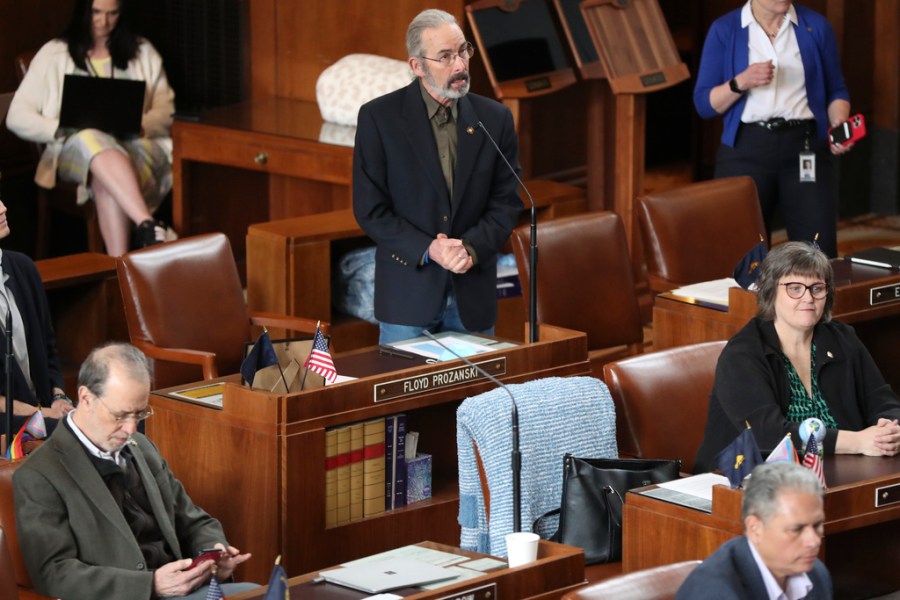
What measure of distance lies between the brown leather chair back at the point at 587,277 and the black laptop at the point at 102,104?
248 centimetres

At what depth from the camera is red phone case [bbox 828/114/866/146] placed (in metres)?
6.01

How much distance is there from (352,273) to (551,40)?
137 centimetres

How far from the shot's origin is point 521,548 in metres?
3.50

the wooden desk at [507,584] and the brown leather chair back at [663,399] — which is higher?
the brown leather chair back at [663,399]

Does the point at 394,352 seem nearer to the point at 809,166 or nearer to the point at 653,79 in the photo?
the point at 809,166

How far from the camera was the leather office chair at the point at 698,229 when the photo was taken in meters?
5.98

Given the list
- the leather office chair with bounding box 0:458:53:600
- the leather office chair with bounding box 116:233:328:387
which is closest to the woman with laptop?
the leather office chair with bounding box 116:233:328:387

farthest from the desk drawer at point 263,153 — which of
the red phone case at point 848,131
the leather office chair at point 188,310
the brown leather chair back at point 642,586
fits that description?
the brown leather chair back at point 642,586

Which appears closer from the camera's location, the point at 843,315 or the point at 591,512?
the point at 591,512

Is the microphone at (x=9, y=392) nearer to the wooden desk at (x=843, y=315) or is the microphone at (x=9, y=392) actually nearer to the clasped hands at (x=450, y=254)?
the clasped hands at (x=450, y=254)

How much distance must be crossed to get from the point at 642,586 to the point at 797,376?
57.6 inches

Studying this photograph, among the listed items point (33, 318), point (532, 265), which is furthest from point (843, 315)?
point (33, 318)

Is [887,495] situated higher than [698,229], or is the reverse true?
[698,229]

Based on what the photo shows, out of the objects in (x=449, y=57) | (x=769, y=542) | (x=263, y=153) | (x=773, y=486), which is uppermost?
(x=449, y=57)
